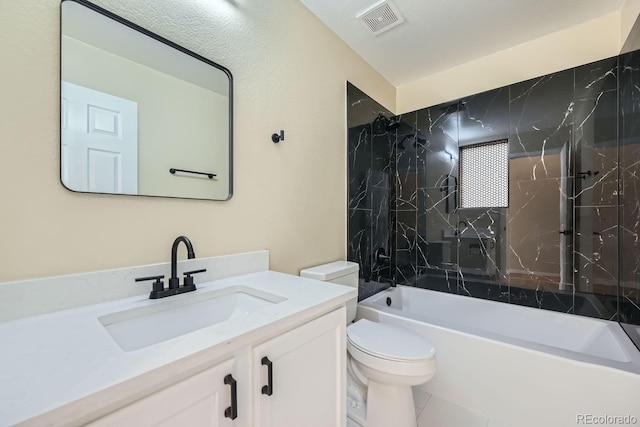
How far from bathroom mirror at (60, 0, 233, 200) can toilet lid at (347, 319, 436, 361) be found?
108 cm

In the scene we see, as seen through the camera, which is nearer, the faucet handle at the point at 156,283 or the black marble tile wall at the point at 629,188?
the faucet handle at the point at 156,283

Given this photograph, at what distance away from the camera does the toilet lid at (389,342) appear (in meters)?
1.30

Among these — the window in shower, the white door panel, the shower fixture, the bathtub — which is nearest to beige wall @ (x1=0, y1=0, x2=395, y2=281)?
the white door panel

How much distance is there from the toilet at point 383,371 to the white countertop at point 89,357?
684 millimetres

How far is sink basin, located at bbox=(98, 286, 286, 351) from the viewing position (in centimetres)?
82

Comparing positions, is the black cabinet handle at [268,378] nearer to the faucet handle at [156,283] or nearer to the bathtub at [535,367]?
the faucet handle at [156,283]

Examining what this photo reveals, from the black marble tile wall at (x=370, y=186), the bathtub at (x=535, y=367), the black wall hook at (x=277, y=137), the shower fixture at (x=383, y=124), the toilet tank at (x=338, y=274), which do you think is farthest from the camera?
the shower fixture at (x=383, y=124)

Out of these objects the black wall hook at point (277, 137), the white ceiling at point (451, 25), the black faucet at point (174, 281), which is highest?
the white ceiling at point (451, 25)

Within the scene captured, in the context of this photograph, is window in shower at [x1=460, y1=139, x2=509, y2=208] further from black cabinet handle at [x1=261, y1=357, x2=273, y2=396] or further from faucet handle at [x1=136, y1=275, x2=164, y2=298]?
faucet handle at [x1=136, y1=275, x2=164, y2=298]

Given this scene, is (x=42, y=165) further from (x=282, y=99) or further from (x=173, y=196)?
(x=282, y=99)

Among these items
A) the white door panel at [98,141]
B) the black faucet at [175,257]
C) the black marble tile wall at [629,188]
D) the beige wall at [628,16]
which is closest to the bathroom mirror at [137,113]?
the white door panel at [98,141]

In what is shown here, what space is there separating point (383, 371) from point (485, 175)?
6.17 feet

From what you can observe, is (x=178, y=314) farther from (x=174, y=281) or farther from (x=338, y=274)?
(x=338, y=274)

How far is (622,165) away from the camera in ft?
5.58
